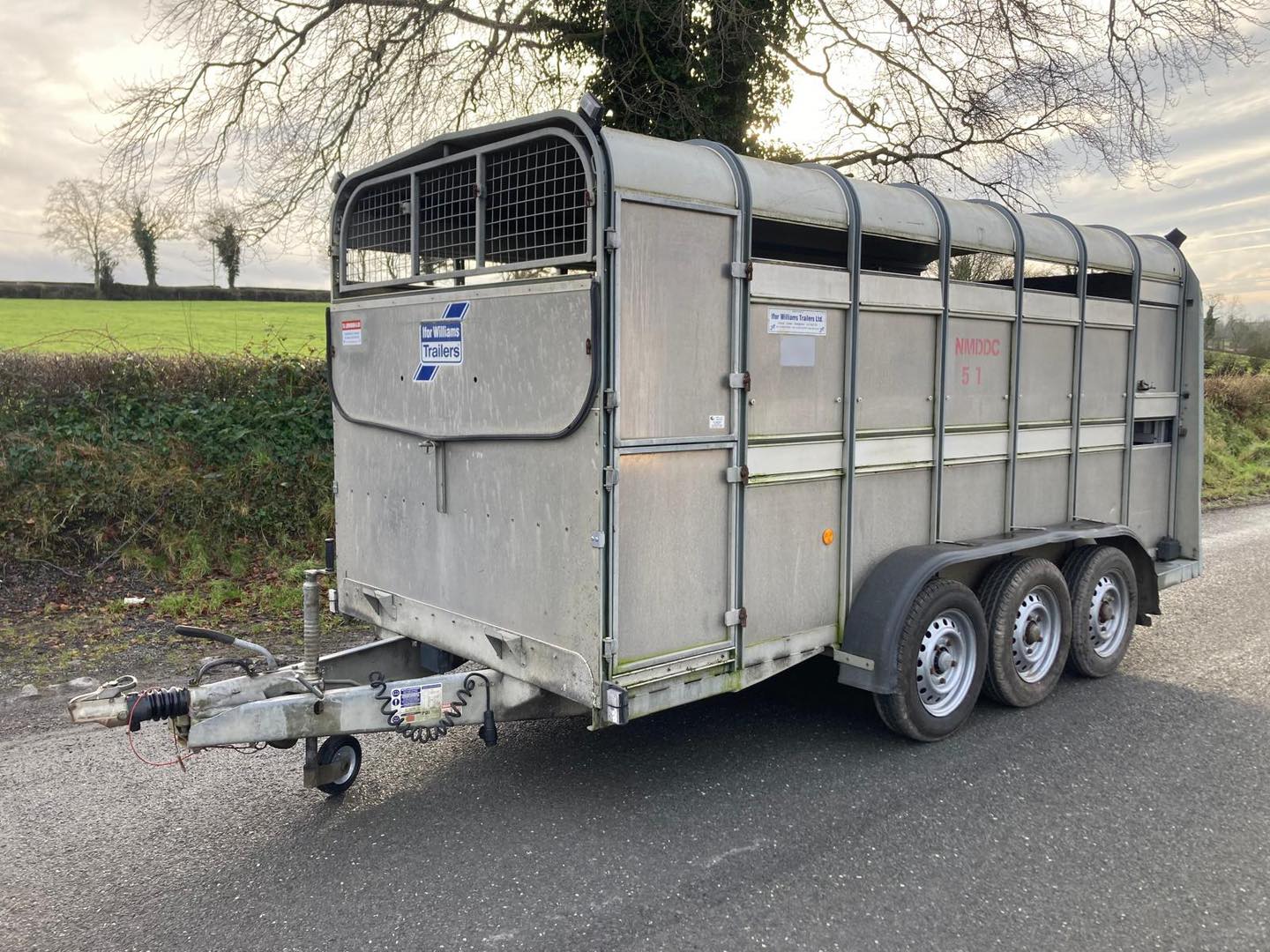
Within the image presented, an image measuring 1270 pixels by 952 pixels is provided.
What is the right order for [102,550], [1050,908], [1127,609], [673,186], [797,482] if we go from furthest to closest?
[102,550]
[1127,609]
[797,482]
[673,186]
[1050,908]

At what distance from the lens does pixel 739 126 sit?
1231 centimetres

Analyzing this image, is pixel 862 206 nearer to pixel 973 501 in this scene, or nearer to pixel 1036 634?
pixel 973 501

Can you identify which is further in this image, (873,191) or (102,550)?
(102,550)

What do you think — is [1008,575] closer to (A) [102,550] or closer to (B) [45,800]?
(B) [45,800]

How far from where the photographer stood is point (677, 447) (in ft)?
13.1

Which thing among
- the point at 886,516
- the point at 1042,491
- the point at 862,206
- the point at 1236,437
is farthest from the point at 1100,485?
the point at 1236,437

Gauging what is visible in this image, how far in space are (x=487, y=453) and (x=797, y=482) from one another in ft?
4.74

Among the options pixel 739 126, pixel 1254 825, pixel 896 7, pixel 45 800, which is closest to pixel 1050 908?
pixel 1254 825

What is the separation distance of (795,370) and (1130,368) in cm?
325

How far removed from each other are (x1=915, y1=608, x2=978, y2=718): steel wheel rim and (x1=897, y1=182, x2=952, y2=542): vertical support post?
0.49 m

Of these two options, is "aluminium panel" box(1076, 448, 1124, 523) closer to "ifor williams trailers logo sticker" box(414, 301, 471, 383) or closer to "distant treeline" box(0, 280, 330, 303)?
"ifor williams trailers logo sticker" box(414, 301, 471, 383)

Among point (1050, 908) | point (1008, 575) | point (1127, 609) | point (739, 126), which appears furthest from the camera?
point (739, 126)

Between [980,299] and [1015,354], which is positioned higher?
[980,299]

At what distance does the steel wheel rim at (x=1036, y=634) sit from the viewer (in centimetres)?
556
